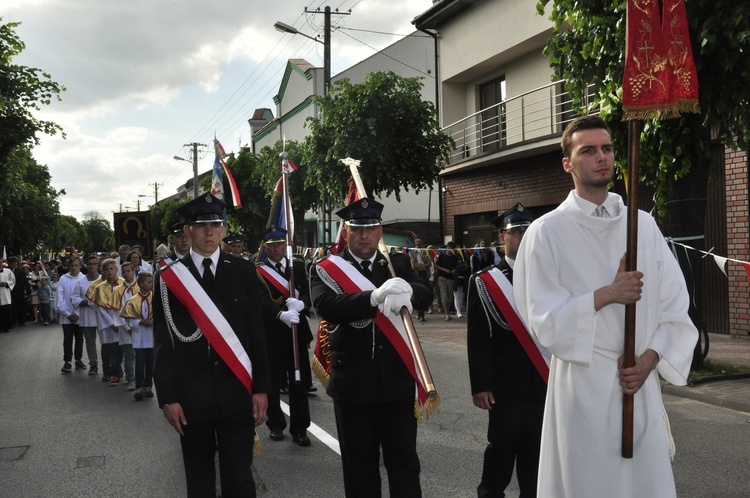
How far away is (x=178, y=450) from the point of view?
6.88m

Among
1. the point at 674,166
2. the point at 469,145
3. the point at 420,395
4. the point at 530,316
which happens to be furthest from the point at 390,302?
Answer: the point at 469,145

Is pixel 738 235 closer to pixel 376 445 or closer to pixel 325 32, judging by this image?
pixel 376 445

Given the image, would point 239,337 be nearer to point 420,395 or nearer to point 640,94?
point 420,395

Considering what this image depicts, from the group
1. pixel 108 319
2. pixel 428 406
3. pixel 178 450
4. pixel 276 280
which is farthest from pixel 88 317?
pixel 428 406

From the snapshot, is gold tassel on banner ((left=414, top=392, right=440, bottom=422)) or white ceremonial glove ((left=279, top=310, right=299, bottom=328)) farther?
white ceremonial glove ((left=279, top=310, right=299, bottom=328))

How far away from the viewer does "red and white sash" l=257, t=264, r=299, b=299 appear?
7672 millimetres

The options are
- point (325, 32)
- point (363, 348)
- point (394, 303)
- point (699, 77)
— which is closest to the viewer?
point (394, 303)

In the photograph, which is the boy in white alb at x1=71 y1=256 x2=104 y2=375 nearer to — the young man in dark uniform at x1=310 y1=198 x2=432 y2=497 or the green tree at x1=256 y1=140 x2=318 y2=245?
the young man in dark uniform at x1=310 y1=198 x2=432 y2=497

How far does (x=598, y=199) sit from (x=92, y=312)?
9.94 metres

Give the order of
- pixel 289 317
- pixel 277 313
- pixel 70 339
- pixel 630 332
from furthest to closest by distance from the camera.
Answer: pixel 70 339 → pixel 277 313 → pixel 289 317 → pixel 630 332

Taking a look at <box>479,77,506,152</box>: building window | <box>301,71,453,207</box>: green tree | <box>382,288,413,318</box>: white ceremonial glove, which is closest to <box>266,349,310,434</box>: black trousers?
<box>382,288,413,318</box>: white ceremonial glove

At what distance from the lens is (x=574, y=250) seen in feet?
9.59

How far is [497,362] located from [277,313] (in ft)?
10.2

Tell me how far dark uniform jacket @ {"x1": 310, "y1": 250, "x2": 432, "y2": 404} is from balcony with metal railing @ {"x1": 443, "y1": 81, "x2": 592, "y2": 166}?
12661mm
